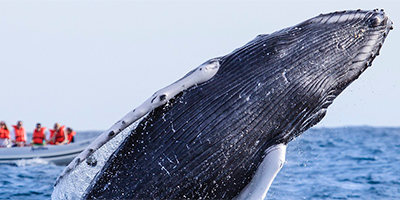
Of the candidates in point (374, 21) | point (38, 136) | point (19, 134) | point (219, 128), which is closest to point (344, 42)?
point (374, 21)

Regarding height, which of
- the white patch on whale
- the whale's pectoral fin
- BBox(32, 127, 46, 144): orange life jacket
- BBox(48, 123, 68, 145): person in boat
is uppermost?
BBox(32, 127, 46, 144): orange life jacket

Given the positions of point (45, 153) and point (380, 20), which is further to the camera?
point (45, 153)

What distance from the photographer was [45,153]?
99.6 feet

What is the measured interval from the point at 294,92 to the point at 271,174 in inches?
36.6

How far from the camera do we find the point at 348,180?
54.5 ft

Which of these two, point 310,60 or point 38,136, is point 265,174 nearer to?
point 310,60

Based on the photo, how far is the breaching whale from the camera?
616 centimetres

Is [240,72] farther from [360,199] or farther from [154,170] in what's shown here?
[360,199]

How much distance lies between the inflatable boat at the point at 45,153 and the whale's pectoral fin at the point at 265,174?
2420cm

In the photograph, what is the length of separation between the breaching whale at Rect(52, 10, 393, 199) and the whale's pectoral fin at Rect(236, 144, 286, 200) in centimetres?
1

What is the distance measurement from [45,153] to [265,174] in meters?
25.7

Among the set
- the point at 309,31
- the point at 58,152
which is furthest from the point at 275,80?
the point at 58,152

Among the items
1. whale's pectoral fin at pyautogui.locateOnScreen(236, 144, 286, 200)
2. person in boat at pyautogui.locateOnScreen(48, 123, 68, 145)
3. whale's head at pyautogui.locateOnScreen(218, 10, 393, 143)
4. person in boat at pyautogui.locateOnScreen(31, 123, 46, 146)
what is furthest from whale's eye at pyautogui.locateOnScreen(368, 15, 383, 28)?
person in boat at pyautogui.locateOnScreen(48, 123, 68, 145)

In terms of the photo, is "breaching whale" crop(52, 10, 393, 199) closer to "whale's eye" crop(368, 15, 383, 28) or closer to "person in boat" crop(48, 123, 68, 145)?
"whale's eye" crop(368, 15, 383, 28)
